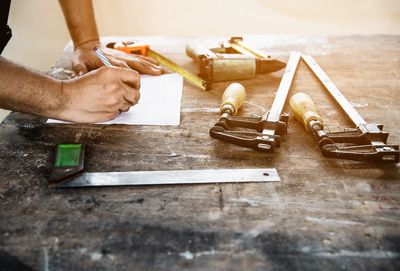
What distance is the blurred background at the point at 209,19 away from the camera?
2.74 metres

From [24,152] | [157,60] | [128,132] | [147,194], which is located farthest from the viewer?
[157,60]

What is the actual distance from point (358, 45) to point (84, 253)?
1.63 meters

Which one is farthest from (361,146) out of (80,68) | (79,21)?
(79,21)

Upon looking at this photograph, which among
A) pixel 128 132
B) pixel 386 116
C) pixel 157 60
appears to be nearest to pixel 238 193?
pixel 128 132

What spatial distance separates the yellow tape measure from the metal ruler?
0.53m

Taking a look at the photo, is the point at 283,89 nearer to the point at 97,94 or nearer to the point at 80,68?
the point at 97,94

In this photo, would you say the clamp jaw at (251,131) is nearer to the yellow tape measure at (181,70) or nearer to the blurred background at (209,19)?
the yellow tape measure at (181,70)

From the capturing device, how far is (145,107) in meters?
1.30

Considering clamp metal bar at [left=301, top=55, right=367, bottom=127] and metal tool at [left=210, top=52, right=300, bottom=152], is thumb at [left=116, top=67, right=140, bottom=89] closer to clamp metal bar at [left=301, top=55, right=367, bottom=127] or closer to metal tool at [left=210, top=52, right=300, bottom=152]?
metal tool at [left=210, top=52, right=300, bottom=152]

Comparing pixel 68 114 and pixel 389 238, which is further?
pixel 68 114

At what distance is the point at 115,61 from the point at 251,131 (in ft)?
2.23

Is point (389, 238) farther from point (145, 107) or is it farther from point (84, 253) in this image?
point (145, 107)

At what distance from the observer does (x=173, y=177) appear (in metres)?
0.94

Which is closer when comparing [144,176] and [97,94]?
[144,176]
